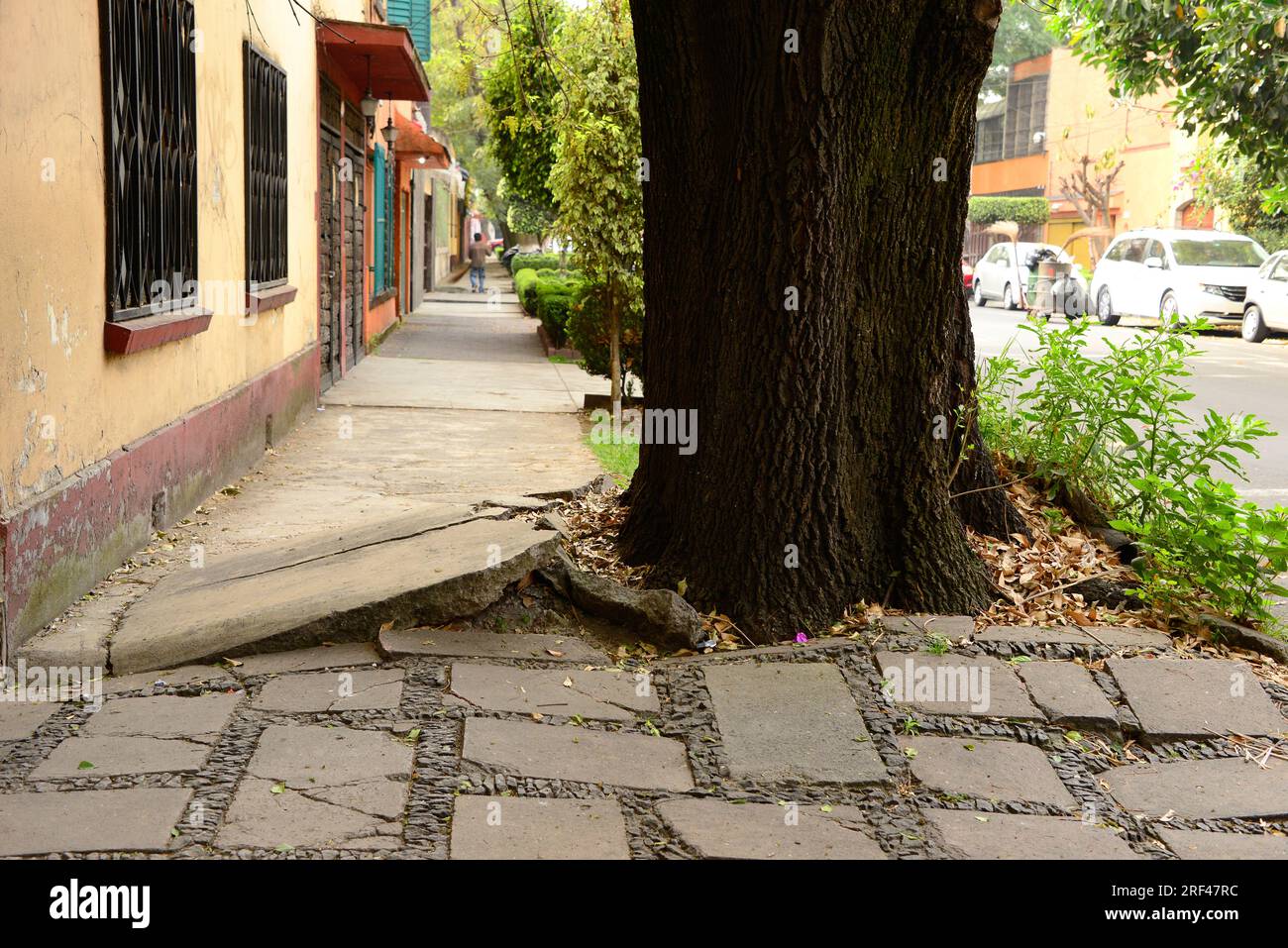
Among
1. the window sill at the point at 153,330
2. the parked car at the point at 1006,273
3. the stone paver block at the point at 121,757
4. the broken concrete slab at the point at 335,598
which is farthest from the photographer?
the parked car at the point at 1006,273

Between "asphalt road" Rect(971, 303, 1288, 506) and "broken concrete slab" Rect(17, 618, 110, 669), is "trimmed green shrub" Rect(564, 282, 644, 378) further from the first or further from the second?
"broken concrete slab" Rect(17, 618, 110, 669)

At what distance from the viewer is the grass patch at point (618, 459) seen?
351 inches

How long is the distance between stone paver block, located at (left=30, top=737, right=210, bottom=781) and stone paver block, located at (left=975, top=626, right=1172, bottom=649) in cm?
266

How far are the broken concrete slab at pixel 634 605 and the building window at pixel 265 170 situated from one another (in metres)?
5.09

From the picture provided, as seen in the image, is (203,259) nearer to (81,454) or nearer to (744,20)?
(81,454)

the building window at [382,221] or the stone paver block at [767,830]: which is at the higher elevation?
the building window at [382,221]

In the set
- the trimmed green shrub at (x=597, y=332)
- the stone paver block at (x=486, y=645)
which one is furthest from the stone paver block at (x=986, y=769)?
the trimmed green shrub at (x=597, y=332)

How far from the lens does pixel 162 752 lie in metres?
3.72

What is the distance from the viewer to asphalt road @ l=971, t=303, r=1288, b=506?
31.5 feet

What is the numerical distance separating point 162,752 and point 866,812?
77.9 inches

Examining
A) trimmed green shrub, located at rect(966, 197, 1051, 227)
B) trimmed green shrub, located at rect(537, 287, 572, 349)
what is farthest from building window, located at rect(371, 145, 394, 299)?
trimmed green shrub, located at rect(966, 197, 1051, 227)

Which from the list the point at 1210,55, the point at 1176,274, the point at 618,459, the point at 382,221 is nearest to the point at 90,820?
the point at 618,459

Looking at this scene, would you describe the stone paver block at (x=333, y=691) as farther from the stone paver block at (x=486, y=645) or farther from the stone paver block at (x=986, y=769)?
the stone paver block at (x=986, y=769)

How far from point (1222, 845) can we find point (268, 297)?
7817mm
